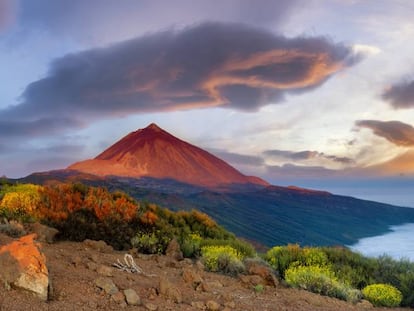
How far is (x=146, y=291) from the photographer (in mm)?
7863

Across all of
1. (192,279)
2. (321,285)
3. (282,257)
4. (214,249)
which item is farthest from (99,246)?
(321,285)

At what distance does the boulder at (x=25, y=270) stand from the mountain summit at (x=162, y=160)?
140 meters

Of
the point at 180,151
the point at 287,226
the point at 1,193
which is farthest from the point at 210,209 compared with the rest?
the point at 1,193

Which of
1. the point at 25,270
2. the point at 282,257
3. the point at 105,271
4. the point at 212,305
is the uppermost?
the point at 25,270

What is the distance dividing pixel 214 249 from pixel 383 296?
432cm

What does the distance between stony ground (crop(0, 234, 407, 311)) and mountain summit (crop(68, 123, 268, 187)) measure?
137m

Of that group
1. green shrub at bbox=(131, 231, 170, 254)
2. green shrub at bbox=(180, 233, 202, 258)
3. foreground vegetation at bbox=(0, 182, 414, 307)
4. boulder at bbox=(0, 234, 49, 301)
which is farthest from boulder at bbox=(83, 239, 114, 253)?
boulder at bbox=(0, 234, 49, 301)

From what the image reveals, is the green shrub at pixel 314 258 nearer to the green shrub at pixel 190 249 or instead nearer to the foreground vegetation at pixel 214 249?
the foreground vegetation at pixel 214 249

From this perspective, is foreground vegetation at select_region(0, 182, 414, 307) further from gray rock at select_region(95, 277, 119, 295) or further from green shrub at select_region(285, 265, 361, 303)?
gray rock at select_region(95, 277, 119, 295)

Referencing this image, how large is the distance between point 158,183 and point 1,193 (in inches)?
5349

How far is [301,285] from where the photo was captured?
1029cm

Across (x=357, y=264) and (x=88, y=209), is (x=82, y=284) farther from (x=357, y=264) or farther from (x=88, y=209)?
(x=357, y=264)

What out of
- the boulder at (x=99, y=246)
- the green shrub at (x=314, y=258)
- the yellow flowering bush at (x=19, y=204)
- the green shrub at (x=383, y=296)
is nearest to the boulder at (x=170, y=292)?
the boulder at (x=99, y=246)

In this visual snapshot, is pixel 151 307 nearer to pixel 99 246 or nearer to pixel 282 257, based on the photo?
pixel 99 246
